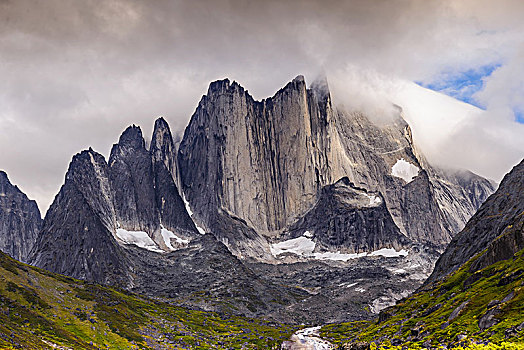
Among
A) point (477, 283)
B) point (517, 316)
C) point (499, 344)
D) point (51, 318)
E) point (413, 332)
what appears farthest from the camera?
point (51, 318)

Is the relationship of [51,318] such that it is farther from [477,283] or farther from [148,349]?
[477,283]

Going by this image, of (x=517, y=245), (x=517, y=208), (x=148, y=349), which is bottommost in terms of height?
(x=148, y=349)

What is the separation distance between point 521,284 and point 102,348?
425 ft

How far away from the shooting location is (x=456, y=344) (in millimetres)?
100000

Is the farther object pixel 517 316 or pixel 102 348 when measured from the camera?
pixel 102 348

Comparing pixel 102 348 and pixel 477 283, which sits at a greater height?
pixel 477 283

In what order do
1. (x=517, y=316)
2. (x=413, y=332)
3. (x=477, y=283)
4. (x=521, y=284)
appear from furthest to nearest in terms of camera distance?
(x=477, y=283), (x=413, y=332), (x=521, y=284), (x=517, y=316)

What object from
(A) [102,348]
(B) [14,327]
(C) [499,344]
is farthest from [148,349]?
(C) [499,344]

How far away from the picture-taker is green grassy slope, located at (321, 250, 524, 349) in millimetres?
98125

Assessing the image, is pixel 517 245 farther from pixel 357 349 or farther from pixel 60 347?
pixel 60 347

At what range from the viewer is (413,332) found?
5172 inches

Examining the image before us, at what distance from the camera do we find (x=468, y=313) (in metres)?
120

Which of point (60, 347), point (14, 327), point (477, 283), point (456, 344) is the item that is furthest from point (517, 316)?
point (14, 327)

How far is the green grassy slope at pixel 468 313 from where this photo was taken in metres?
98.1
